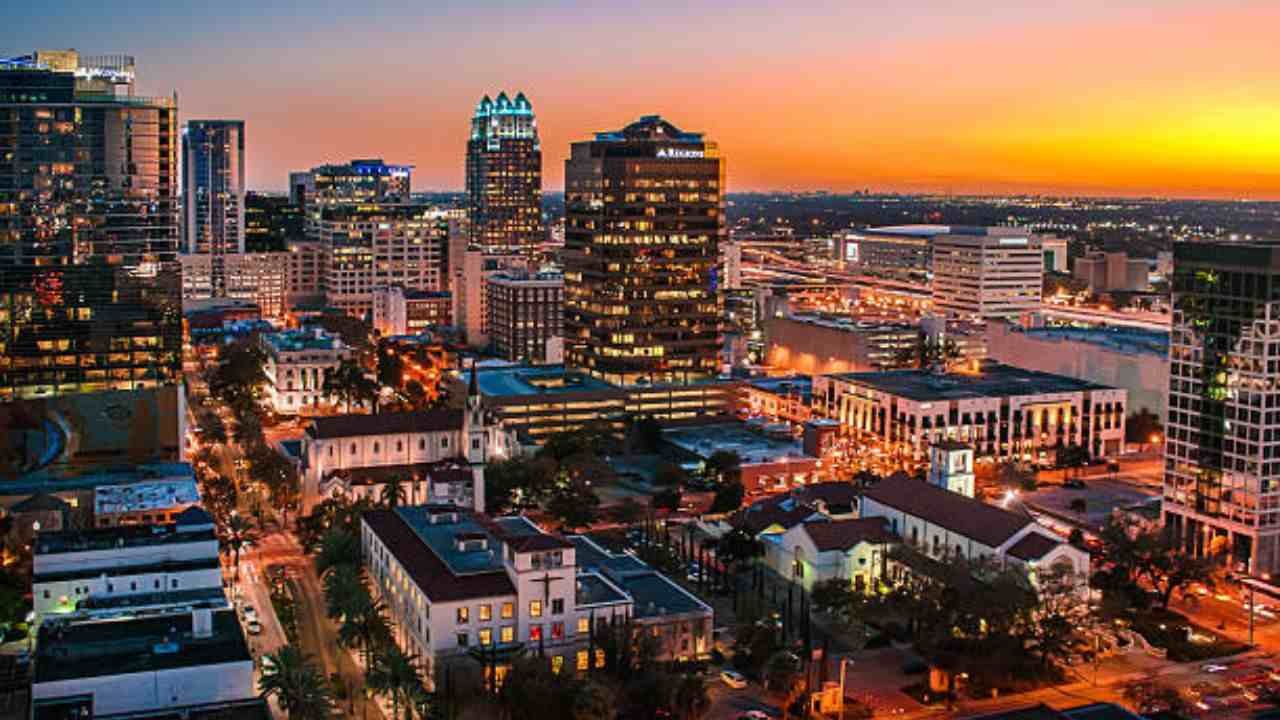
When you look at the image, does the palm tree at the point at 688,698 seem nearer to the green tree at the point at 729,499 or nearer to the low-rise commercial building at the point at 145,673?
the low-rise commercial building at the point at 145,673

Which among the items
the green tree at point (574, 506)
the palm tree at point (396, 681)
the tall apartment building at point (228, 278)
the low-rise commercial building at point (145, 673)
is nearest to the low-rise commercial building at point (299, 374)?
the green tree at point (574, 506)

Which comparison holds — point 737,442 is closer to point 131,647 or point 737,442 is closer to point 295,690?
point 131,647

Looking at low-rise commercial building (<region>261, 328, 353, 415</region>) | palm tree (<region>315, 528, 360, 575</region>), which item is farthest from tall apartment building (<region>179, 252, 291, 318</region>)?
palm tree (<region>315, 528, 360, 575</region>)

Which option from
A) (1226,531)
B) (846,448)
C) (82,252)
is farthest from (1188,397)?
(82,252)

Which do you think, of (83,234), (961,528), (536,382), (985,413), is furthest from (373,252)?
(961,528)

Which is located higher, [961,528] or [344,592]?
[961,528]

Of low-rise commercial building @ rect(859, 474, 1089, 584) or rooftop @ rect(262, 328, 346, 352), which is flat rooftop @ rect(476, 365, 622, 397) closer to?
rooftop @ rect(262, 328, 346, 352)
